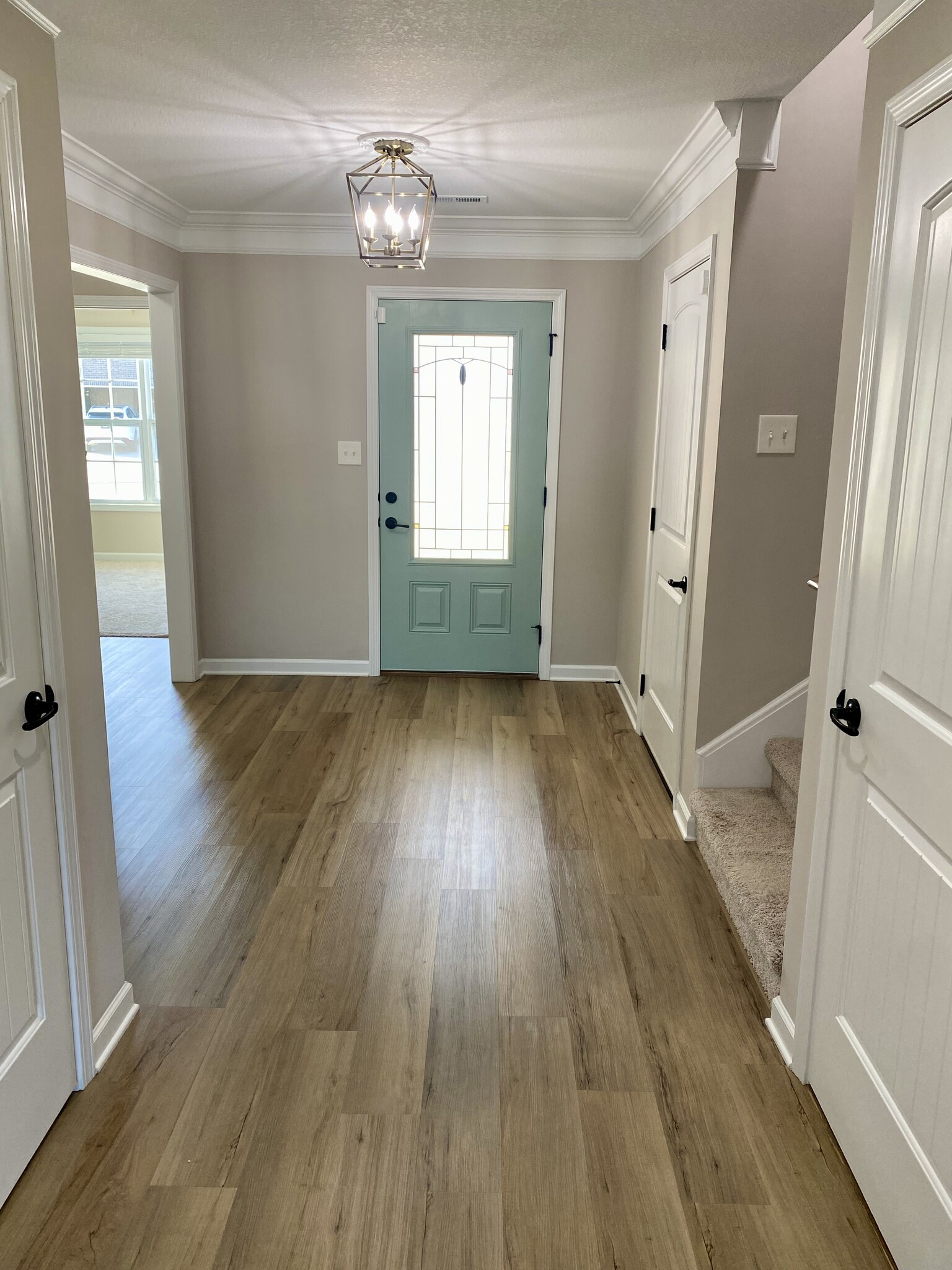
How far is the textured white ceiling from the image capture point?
218cm

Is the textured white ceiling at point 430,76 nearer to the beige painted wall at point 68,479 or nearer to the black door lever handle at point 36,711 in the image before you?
the beige painted wall at point 68,479

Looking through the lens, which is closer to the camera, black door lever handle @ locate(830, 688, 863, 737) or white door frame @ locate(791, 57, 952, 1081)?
white door frame @ locate(791, 57, 952, 1081)

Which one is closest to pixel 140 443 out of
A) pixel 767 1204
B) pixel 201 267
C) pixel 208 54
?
pixel 201 267

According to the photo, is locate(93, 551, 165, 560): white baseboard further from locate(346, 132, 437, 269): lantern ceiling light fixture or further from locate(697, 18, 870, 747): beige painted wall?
locate(697, 18, 870, 747): beige painted wall

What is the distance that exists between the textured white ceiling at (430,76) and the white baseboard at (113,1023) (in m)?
2.41

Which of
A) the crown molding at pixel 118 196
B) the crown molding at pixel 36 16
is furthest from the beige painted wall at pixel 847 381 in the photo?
the crown molding at pixel 118 196

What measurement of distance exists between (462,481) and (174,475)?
1.53m

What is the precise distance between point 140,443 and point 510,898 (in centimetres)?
736

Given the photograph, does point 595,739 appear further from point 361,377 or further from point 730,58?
point 730,58

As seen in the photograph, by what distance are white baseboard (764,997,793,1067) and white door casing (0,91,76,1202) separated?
168 cm

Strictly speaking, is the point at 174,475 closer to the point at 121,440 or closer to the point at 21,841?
the point at 21,841

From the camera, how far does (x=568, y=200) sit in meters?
4.11

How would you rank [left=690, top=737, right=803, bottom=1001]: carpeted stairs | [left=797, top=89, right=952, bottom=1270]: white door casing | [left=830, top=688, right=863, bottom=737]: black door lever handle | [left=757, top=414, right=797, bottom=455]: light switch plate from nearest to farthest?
1. [left=797, top=89, right=952, bottom=1270]: white door casing
2. [left=830, top=688, right=863, bottom=737]: black door lever handle
3. [left=690, top=737, right=803, bottom=1001]: carpeted stairs
4. [left=757, top=414, right=797, bottom=455]: light switch plate

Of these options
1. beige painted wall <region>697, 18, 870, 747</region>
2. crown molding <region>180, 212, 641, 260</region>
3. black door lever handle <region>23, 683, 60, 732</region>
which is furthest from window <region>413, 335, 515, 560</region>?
black door lever handle <region>23, 683, 60, 732</region>
